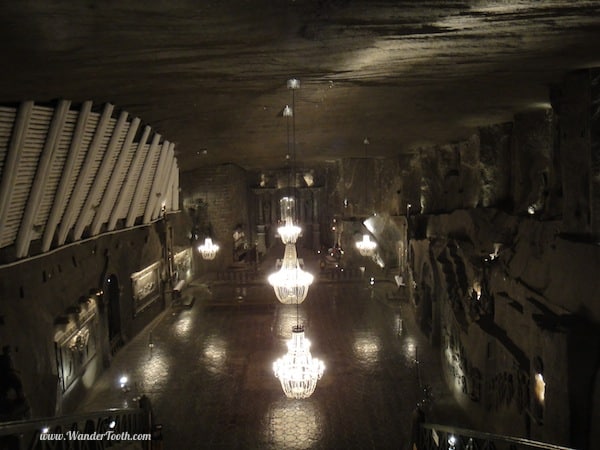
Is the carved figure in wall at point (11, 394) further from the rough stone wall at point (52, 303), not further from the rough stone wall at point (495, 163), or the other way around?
the rough stone wall at point (495, 163)

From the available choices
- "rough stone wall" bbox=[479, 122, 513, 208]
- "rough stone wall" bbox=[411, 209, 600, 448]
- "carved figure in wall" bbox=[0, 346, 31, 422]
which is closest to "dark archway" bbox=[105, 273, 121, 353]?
"carved figure in wall" bbox=[0, 346, 31, 422]

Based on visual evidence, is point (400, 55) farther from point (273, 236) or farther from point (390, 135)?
point (273, 236)

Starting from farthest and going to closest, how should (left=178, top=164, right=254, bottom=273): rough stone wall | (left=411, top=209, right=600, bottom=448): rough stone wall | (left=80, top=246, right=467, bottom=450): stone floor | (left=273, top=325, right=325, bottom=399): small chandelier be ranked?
(left=178, top=164, right=254, bottom=273): rough stone wall, (left=80, top=246, right=467, bottom=450): stone floor, (left=273, top=325, right=325, bottom=399): small chandelier, (left=411, top=209, right=600, bottom=448): rough stone wall

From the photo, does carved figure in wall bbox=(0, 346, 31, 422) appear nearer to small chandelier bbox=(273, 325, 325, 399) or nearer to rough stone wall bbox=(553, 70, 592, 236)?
small chandelier bbox=(273, 325, 325, 399)

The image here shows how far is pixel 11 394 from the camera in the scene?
681 cm

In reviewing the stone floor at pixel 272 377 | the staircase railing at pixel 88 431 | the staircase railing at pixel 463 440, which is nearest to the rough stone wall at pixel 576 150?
the staircase railing at pixel 463 440

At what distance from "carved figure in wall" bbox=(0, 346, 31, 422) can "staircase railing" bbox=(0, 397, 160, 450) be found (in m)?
0.63

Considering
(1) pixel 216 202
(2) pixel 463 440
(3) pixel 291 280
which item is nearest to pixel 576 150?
(2) pixel 463 440

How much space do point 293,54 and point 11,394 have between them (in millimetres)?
6123

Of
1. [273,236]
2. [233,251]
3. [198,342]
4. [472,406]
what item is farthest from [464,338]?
[273,236]

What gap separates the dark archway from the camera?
1336cm

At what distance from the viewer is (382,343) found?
13.0 meters

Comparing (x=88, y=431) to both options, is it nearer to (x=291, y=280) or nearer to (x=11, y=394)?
(x=11, y=394)

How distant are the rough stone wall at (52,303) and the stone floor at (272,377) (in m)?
0.98
